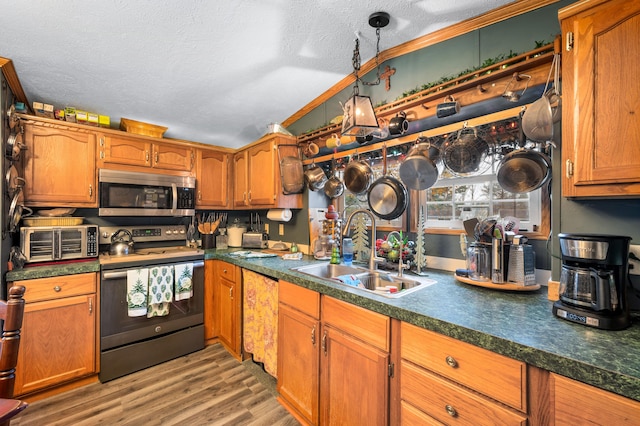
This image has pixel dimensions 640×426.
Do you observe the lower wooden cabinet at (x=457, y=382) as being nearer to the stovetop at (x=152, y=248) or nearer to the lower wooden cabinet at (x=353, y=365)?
the lower wooden cabinet at (x=353, y=365)

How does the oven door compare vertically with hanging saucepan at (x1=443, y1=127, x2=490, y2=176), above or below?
below

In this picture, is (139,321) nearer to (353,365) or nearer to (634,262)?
(353,365)

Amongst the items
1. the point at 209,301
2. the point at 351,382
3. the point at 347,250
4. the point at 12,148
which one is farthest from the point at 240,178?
the point at 351,382

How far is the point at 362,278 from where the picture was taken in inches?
74.9

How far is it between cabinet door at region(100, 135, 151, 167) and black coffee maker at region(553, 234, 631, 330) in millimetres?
3181

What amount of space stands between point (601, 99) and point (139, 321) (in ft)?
10.2

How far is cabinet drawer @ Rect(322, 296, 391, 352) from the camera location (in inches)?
49.8

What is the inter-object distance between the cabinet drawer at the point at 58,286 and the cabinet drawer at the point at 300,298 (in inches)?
59.4

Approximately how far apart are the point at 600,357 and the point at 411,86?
1.74 meters

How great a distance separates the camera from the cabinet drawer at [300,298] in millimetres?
1636

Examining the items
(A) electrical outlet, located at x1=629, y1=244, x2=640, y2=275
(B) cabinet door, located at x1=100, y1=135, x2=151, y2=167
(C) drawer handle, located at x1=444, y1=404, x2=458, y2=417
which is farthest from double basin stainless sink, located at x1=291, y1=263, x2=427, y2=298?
(B) cabinet door, located at x1=100, y1=135, x2=151, y2=167

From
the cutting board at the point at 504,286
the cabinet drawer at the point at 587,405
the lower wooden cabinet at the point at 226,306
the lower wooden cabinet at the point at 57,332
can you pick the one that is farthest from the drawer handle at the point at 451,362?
the lower wooden cabinet at the point at 57,332

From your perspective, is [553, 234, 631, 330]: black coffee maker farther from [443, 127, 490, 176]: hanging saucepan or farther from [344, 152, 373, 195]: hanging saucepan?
[344, 152, 373, 195]: hanging saucepan

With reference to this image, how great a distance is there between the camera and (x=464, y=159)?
1.56m
